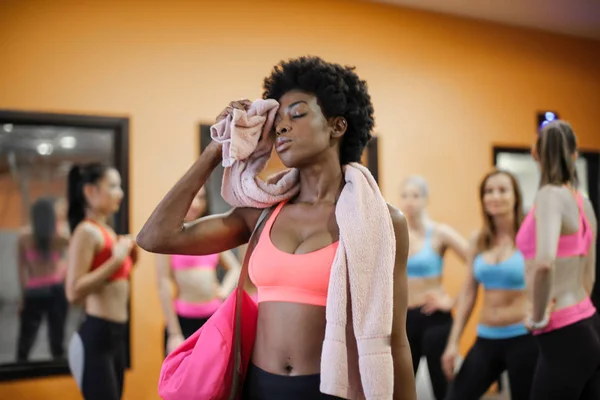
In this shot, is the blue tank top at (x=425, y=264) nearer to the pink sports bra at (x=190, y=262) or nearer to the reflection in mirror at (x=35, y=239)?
the pink sports bra at (x=190, y=262)

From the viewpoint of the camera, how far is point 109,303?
10.2 ft

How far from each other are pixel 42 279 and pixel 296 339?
2.76 meters

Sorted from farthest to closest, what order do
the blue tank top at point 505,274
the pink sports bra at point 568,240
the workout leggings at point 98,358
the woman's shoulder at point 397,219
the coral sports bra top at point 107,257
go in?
the blue tank top at point 505,274 → the coral sports bra top at point 107,257 → the workout leggings at point 98,358 → the pink sports bra at point 568,240 → the woman's shoulder at point 397,219

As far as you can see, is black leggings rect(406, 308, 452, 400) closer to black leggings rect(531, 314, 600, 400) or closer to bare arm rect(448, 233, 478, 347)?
bare arm rect(448, 233, 478, 347)

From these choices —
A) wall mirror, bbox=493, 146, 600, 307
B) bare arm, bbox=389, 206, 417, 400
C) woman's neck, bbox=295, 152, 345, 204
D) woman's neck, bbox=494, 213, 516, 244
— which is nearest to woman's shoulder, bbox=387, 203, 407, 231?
bare arm, bbox=389, 206, 417, 400

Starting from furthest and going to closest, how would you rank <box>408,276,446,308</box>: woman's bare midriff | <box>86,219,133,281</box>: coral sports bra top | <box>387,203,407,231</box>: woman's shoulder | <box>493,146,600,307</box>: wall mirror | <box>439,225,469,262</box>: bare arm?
<box>493,146,600,307</box>: wall mirror < <box>439,225,469,262</box>: bare arm < <box>408,276,446,308</box>: woman's bare midriff < <box>86,219,133,281</box>: coral sports bra top < <box>387,203,407,231</box>: woman's shoulder

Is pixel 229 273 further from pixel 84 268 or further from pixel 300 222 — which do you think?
pixel 300 222

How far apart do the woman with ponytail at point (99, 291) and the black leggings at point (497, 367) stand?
5.05 ft

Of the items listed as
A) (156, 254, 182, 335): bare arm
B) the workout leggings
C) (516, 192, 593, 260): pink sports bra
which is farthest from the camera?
(156, 254, 182, 335): bare arm

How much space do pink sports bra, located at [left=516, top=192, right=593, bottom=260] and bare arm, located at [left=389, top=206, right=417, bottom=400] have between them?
1.19 m

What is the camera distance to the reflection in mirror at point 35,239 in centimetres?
378

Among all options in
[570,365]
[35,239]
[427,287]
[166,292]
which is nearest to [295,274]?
[570,365]

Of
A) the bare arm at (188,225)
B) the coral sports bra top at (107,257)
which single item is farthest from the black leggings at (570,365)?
the coral sports bra top at (107,257)

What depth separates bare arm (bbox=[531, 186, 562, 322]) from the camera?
2.45m
